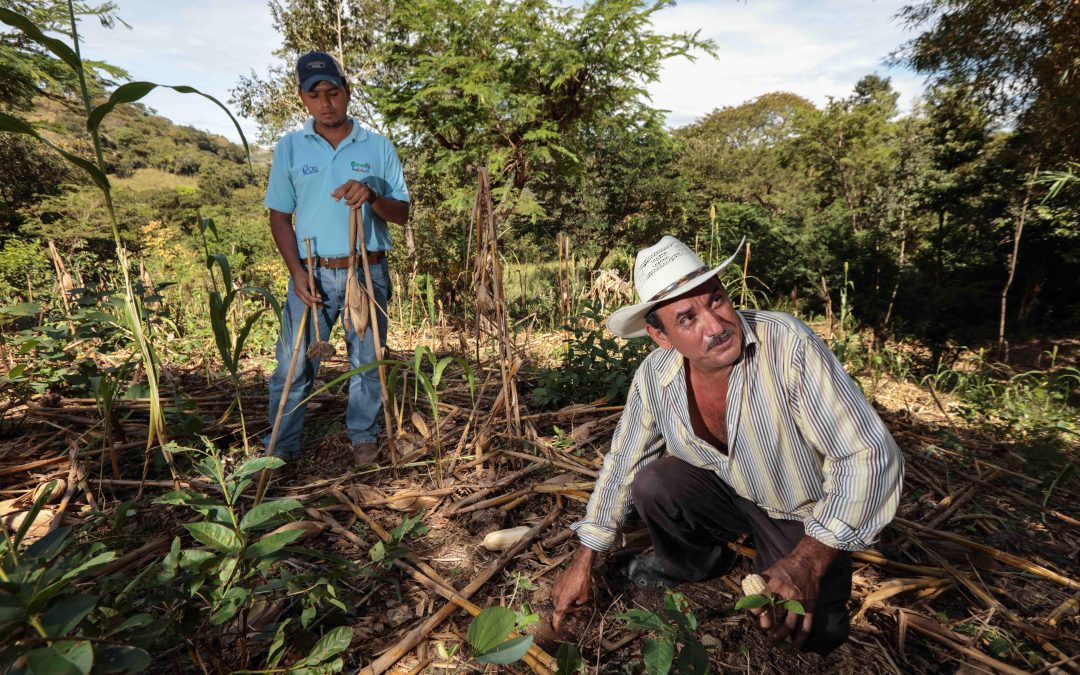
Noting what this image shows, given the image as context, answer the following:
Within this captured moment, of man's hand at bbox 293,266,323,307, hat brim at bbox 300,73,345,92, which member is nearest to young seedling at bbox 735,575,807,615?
man's hand at bbox 293,266,323,307

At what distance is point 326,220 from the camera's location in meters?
2.32

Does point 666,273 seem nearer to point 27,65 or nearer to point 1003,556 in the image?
point 1003,556

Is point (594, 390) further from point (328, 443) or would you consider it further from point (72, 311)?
point (72, 311)

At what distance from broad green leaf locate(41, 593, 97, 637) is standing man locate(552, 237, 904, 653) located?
41.6 inches

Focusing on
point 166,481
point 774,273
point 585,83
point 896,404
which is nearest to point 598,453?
point 166,481

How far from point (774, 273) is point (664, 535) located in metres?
11.7

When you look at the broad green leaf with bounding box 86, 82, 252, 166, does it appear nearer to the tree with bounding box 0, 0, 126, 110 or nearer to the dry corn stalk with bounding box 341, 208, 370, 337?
the dry corn stalk with bounding box 341, 208, 370, 337

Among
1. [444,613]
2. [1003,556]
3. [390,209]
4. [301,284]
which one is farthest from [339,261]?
[1003,556]

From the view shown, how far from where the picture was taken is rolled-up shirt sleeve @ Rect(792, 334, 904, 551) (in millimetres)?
1254

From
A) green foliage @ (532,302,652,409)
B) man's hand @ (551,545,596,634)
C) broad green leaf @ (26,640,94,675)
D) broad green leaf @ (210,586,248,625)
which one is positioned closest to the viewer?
broad green leaf @ (26,640,94,675)

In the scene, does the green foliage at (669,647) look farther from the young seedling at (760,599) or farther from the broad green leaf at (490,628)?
the broad green leaf at (490,628)

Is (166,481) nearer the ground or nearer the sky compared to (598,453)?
nearer the sky

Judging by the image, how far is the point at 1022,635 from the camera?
150cm

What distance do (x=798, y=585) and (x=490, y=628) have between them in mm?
Answer: 752
